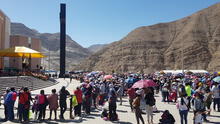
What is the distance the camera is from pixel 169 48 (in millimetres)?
106250

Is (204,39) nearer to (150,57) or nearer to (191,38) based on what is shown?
(191,38)

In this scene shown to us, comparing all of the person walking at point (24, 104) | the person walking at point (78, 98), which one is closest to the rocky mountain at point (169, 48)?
the person walking at point (78, 98)

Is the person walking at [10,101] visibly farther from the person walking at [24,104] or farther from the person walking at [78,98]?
the person walking at [78,98]

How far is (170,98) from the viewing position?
17391 millimetres

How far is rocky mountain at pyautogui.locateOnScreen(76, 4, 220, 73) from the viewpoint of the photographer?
313ft

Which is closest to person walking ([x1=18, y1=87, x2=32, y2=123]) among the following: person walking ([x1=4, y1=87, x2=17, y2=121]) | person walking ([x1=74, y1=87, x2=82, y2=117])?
person walking ([x1=4, y1=87, x2=17, y2=121])

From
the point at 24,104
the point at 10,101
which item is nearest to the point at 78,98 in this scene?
the point at 24,104

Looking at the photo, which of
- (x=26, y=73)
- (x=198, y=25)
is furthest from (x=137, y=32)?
(x=26, y=73)

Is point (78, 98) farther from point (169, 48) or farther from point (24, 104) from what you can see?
point (169, 48)

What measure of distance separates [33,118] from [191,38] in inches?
3929

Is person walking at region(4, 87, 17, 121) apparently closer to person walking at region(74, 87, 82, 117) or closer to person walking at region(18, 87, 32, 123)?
person walking at region(18, 87, 32, 123)

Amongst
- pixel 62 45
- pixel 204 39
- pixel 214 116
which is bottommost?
pixel 214 116

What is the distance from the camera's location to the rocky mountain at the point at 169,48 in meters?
95.5

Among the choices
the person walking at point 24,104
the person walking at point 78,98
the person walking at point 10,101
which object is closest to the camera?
the person walking at point 24,104
